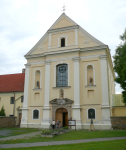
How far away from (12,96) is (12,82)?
12.8ft

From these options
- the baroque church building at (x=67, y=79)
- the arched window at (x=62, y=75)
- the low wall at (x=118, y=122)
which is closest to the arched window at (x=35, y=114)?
the baroque church building at (x=67, y=79)

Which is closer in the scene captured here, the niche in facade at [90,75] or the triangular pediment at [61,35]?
the niche in facade at [90,75]

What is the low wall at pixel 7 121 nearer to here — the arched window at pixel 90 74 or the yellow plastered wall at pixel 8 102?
the yellow plastered wall at pixel 8 102

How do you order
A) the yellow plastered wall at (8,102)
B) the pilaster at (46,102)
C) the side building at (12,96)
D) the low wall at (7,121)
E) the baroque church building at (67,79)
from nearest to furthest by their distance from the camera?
the baroque church building at (67,79), the pilaster at (46,102), the low wall at (7,121), the side building at (12,96), the yellow plastered wall at (8,102)

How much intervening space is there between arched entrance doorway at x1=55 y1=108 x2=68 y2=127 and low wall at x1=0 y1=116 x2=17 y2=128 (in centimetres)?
725

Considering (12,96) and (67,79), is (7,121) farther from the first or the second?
(67,79)

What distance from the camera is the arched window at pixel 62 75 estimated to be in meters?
25.3

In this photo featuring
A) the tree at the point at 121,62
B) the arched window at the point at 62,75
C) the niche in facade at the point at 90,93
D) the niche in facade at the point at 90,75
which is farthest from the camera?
the arched window at the point at 62,75

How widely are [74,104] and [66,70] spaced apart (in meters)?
5.06

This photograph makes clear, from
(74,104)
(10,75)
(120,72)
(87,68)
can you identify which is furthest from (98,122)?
(10,75)

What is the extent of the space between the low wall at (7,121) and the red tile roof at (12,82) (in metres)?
6.27

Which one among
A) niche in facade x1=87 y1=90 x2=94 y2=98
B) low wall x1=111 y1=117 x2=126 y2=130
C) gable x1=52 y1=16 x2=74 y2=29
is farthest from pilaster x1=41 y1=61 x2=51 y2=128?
low wall x1=111 y1=117 x2=126 y2=130

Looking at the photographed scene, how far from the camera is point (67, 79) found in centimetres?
2512

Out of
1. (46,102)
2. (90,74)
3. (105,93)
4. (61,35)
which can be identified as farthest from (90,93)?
(61,35)
